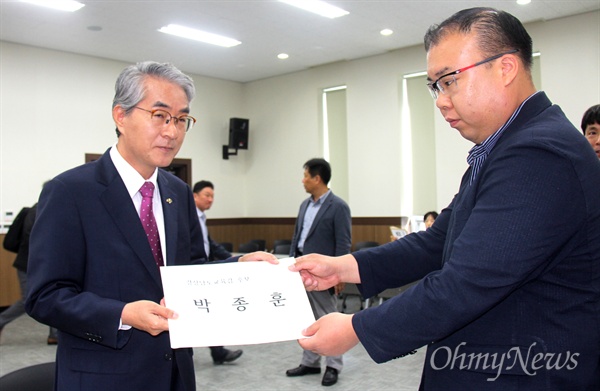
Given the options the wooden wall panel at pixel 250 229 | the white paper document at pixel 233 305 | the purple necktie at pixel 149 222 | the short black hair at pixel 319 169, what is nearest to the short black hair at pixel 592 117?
the white paper document at pixel 233 305

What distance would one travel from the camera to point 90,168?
1668 mm

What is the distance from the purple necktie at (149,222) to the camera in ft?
5.51

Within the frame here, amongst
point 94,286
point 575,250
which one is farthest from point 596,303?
point 94,286

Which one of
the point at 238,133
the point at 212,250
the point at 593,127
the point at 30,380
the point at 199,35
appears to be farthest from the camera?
the point at 238,133

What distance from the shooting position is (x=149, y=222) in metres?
1.70

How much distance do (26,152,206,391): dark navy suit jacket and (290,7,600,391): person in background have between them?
1.96 feet

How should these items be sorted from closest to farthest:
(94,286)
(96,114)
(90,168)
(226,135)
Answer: (94,286), (90,168), (96,114), (226,135)

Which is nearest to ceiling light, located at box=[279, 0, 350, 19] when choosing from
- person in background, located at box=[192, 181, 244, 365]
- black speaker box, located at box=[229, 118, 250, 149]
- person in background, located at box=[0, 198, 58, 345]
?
person in background, located at box=[192, 181, 244, 365]

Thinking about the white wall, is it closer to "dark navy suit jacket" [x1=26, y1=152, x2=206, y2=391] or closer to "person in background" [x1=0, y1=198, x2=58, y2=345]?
"person in background" [x1=0, y1=198, x2=58, y2=345]

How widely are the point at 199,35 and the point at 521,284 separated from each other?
25.9ft

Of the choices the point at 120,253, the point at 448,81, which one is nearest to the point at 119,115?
the point at 120,253

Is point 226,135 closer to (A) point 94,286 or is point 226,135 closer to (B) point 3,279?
(B) point 3,279

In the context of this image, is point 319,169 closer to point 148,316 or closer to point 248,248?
point 148,316

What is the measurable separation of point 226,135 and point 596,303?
412 inches
